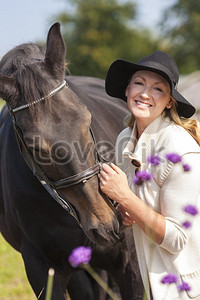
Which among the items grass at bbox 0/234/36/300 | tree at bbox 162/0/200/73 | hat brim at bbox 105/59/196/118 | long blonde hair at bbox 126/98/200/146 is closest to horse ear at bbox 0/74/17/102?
hat brim at bbox 105/59/196/118

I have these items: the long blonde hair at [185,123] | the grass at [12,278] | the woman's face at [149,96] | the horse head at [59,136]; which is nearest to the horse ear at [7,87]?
the horse head at [59,136]

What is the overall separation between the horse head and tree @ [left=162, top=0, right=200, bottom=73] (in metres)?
38.7

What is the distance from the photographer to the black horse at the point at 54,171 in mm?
2951

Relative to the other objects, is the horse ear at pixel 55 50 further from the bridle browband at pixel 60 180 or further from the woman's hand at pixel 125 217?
the woman's hand at pixel 125 217

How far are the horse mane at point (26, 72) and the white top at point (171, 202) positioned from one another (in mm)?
643

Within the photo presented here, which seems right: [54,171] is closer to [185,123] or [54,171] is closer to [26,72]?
[26,72]

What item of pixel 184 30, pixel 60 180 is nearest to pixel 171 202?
pixel 60 180

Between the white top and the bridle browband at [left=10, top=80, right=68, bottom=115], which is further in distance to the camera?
the bridle browband at [left=10, top=80, right=68, bottom=115]

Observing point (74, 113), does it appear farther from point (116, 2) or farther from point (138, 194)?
point (116, 2)

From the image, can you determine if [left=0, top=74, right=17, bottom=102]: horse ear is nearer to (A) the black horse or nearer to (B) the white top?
(A) the black horse

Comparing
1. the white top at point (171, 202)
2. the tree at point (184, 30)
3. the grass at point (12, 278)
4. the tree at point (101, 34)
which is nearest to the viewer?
the white top at point (171, 202)

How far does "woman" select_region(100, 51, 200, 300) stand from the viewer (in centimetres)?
271

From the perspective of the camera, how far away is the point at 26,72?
10.2 feet

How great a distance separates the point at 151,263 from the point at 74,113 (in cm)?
93
